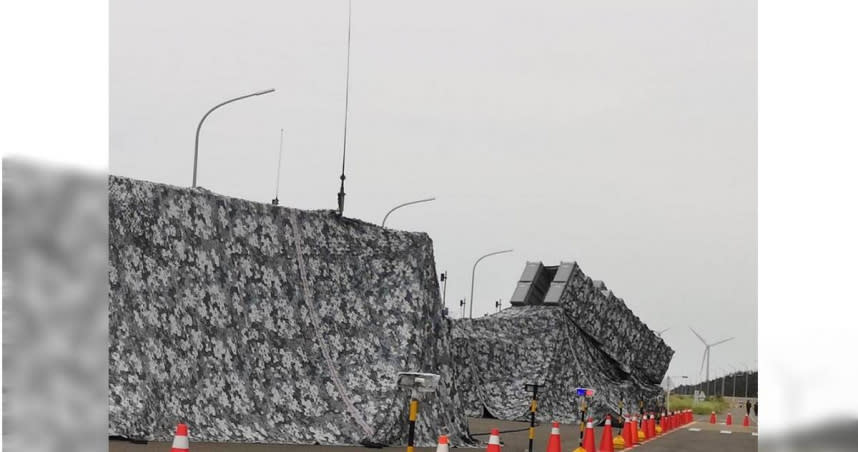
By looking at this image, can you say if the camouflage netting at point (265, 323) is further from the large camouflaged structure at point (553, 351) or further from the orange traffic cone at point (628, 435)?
the large camouflaged structure at point (553, 351)

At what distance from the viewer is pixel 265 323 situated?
15.6 metres

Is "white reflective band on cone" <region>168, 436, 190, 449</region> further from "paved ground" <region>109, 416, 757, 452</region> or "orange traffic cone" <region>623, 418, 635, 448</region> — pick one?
"orange traffic cone" <region>623, 418, 635, 448</region>

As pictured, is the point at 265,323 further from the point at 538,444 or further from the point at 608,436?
the point at 538,444

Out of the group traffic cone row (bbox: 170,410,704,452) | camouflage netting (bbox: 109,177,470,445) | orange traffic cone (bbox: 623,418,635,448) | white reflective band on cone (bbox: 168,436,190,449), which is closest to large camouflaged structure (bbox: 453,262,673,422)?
traffic cone row (bbox: 170,410,704,452)

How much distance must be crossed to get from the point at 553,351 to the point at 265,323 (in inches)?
646

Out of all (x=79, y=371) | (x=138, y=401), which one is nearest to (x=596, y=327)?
(x=138, y=401)

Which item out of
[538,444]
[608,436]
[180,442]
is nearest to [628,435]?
[538,444]

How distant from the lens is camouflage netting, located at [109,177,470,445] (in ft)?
45.5

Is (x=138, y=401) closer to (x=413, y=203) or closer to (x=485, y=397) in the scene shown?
(x=485, y=397)

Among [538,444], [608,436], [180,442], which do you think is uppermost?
[180,442]

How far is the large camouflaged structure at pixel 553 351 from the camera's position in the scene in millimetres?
29094

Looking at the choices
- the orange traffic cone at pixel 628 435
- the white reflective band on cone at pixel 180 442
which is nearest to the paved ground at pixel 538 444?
the orange traffic cone at pixel 628 435

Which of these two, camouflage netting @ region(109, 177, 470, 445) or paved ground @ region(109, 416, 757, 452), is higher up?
camouflage netting @ region(109, 177, 470, 445)

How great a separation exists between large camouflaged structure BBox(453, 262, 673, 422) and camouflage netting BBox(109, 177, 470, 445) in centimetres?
989
